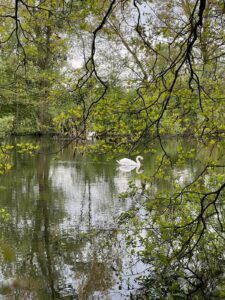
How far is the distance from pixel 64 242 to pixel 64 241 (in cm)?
6

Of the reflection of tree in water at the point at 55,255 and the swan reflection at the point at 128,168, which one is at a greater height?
the swan reflection at the point at 128,168

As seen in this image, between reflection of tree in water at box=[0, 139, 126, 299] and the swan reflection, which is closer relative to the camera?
reflection of tree in water at box=[0, 139, 126, 299]

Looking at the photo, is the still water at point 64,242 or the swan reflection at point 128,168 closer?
the still water at point 64,242

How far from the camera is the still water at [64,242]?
4.71m

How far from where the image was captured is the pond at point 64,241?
4.71 metres

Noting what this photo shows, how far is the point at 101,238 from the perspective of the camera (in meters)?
6.34

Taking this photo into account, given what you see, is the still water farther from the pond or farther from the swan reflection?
the swan reflection

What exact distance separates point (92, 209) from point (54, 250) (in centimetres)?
242

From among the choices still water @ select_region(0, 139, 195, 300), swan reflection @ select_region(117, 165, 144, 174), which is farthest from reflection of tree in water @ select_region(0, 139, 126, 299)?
swan reflection @ select_region(117, 165, 144, 174)

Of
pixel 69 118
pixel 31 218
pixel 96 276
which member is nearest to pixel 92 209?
pixel 31 218

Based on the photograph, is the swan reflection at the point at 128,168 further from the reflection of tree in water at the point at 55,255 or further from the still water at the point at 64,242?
the reflection of tree in water at the point at 55,255

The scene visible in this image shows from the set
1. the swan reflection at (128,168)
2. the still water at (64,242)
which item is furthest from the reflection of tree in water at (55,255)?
the swan reflection at (128,168)

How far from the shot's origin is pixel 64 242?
618 cm

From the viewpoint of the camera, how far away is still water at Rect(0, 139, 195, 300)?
4.71 metres
